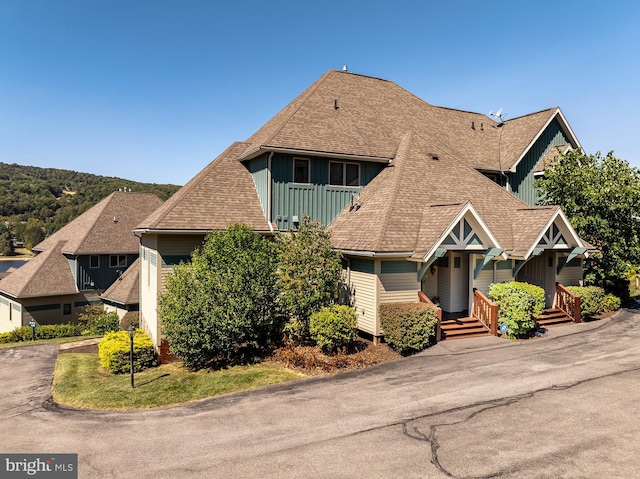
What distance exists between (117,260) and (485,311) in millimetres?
27183

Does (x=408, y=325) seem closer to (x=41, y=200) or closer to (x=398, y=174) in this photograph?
(x=398, y=174)

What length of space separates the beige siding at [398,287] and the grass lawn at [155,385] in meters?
4.68

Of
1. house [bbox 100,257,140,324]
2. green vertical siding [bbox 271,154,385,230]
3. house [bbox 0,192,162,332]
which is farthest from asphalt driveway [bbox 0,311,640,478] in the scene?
house [bbox 0,192,162,332]

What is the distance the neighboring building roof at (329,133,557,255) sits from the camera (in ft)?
54.2

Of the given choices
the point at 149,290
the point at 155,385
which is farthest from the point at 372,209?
the point at 149,290

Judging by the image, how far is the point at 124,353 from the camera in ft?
53.0

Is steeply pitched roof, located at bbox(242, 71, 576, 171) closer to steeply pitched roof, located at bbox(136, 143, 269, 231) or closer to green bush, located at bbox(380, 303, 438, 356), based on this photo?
steeply pitched roof, located at bbox(136, 143, 269, 231)

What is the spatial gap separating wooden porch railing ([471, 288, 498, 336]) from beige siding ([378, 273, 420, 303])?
3197mm

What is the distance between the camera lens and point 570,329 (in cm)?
1842

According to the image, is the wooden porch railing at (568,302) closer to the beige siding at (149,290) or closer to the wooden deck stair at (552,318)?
the wooden deck stair at (552,318)

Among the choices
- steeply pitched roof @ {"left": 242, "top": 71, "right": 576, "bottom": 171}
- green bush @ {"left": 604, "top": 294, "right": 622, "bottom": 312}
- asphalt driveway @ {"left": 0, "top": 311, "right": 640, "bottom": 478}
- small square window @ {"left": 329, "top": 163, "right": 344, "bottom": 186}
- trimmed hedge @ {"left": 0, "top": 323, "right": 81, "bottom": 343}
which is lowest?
trimmed hedge @ {"left": 0, "top": 323, "right": 81, "bottom": 343}

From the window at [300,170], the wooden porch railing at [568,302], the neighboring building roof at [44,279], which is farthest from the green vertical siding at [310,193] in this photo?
the neighboring building roof at [44,279]

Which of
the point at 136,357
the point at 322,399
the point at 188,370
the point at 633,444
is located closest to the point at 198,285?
the point at 188,370
